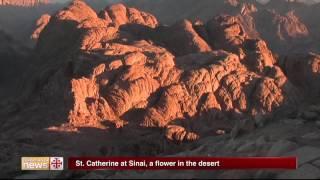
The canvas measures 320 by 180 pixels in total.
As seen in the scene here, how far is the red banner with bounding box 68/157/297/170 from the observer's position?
28766 mm

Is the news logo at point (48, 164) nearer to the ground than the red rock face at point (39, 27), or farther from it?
nearer to the ground

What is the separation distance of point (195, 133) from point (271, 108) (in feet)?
34.7

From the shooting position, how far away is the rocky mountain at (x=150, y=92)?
5234cm

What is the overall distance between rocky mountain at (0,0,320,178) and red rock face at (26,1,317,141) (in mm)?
109

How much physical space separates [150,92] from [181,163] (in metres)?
31.0

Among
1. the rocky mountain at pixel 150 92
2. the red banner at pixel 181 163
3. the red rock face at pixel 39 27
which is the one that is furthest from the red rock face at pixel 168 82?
the red rock face at pixel 39 27

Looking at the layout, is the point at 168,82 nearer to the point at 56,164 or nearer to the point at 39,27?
the point at 56,164

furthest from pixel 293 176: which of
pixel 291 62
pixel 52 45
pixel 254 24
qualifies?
pixel 254 24

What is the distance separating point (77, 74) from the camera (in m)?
63.0

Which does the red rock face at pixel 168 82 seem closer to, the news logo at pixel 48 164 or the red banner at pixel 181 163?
the news logo at pixel 48 164

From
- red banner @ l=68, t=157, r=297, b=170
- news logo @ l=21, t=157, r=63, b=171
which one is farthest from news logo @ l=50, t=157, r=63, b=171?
red banner @ l=68, t=157, r=297, b=170

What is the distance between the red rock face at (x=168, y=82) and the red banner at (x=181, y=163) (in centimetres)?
2264

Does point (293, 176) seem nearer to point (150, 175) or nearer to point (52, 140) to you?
point (150, 175)

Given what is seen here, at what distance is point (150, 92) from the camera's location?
6084cm
